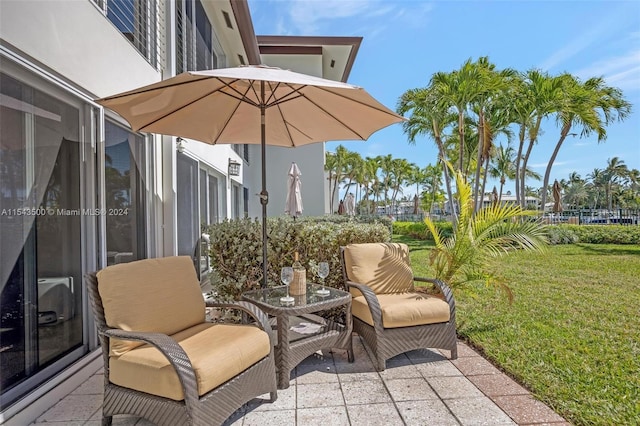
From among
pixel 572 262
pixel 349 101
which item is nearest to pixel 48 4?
pixel 349 101

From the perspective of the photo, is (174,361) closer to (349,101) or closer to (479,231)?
(349,101)

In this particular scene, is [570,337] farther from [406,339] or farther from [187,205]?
[187,205]

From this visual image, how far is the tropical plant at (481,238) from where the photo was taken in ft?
14.1

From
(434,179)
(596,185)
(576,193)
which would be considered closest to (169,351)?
(434,179)

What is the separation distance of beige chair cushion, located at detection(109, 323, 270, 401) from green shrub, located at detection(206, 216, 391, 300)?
1.63 m

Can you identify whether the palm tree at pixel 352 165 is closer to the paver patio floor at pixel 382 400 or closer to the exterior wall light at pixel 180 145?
the exterior wall light at pixel 180 145

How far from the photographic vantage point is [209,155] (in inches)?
293

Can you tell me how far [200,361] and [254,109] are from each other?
2.79 metres

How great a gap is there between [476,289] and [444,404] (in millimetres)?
4150

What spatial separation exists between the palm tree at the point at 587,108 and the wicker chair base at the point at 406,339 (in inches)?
541

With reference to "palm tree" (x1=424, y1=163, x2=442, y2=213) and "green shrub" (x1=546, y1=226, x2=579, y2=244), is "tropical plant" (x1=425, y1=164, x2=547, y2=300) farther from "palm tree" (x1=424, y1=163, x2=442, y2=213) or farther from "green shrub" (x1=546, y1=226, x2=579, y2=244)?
"palm tree" (x1=424, y1=163, x2=442, y2=213)

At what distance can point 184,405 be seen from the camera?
2.09m

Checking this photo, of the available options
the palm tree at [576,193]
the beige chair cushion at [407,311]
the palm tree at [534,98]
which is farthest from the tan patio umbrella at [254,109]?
the palm tree at [576,193]

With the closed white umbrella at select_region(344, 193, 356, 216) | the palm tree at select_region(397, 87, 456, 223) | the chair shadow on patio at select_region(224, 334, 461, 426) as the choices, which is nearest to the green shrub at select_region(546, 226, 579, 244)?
the palm tree at select_region(397, 87, 456, 223)
